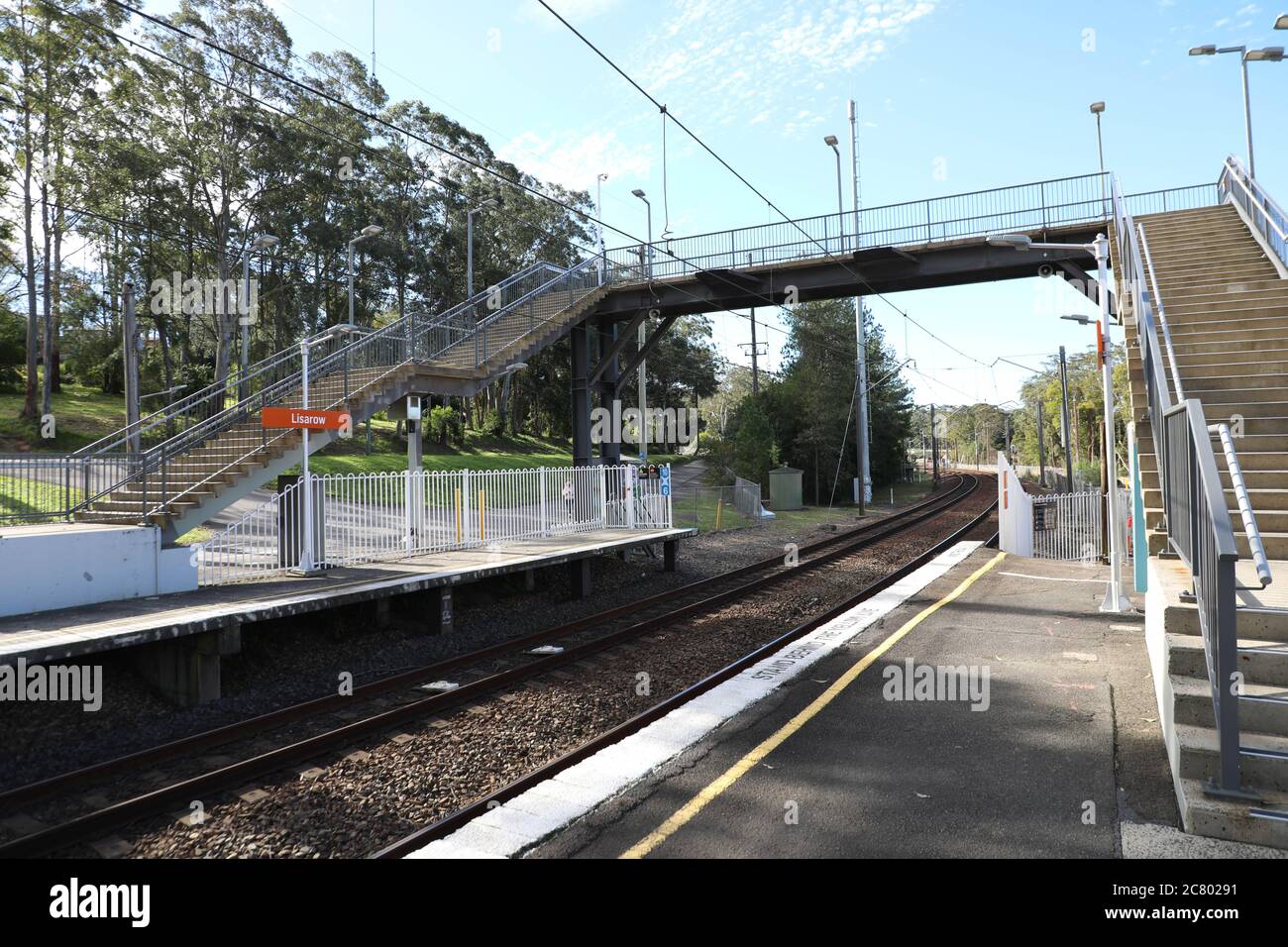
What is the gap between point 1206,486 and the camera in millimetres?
4543

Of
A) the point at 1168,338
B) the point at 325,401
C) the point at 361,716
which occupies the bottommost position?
the point at 361,716

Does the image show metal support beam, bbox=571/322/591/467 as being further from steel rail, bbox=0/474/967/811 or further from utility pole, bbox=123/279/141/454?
utility pole, bbox=123/279/141/454

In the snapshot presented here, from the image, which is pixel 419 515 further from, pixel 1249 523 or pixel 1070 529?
pixel 1070 529

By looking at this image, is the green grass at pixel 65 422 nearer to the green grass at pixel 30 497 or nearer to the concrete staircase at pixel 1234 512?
the green grass at pixel 30 497

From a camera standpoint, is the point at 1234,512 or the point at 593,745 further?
the point at 1234,512

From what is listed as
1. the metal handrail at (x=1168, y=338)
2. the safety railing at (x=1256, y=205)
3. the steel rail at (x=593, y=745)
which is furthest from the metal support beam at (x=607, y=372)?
the safety railing at (x=1256, y=205)

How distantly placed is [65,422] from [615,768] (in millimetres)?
35399

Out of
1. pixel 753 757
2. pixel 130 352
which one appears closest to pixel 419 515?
pixel 130 352

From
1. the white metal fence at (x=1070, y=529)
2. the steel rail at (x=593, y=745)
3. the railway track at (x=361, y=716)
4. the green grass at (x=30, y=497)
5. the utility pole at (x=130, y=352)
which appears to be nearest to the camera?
the steel rail at (x=593, y=745)

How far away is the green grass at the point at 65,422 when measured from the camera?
2861 cm

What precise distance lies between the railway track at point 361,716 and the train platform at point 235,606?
1245 millimetres

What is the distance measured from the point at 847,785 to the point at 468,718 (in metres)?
3.89

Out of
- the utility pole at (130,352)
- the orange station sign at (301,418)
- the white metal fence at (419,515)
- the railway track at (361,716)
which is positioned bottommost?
the railway track at (361,716)

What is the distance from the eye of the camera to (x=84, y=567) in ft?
30.7
